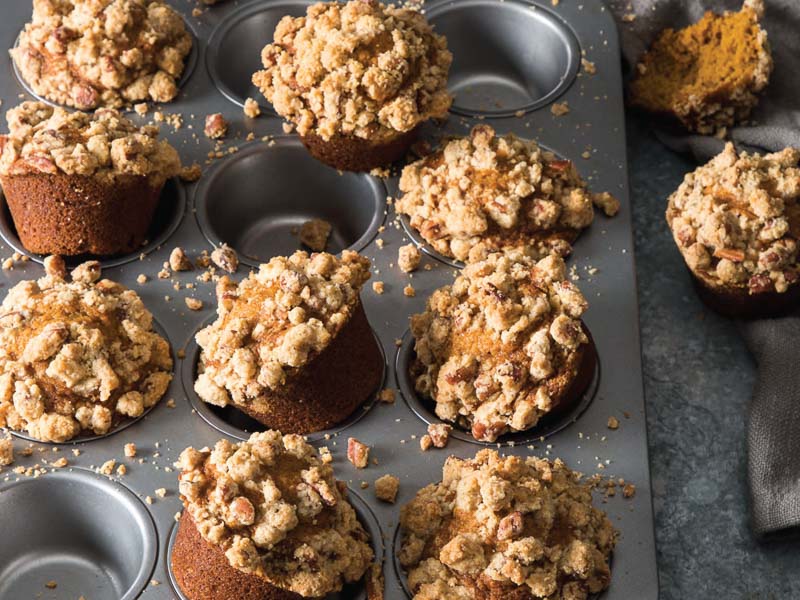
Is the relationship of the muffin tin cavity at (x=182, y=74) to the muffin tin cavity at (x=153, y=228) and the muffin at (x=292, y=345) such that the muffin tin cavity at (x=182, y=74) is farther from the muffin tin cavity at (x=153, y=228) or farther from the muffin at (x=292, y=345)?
the muffin at (x=292, y=345)

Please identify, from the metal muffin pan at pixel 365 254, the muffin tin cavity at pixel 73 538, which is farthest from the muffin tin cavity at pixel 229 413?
the muffin tin cavity at pixel 73 538

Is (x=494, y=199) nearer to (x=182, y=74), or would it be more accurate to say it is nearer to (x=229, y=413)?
(x=229, y=413)

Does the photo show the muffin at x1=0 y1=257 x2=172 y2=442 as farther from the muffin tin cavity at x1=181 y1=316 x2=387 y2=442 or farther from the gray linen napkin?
the gray linen napkin

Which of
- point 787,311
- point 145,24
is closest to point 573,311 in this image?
point 787,311

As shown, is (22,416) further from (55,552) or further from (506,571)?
(506,571)

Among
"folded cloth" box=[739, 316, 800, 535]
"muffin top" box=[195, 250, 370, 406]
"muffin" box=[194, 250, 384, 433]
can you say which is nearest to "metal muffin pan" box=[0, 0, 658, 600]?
"muffin" box=[194, 250, 384, 433]

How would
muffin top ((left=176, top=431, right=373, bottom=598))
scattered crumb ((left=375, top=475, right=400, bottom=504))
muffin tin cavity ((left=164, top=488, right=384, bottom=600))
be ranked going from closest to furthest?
muffin top ((left=176, top=431, right=373, bottom=598)) < muffin tin cavity ((left=164, top=488, right=384, bottom=600)) < scattered crumb ((left=375, top=475, right=400, bottom=504))

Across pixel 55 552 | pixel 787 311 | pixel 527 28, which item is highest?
pixel 527 28

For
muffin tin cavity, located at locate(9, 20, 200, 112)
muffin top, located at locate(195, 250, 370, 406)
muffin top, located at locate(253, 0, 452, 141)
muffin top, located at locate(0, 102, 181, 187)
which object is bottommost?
muffin tin cavity, located at locate(9, 20, 200, 112)
